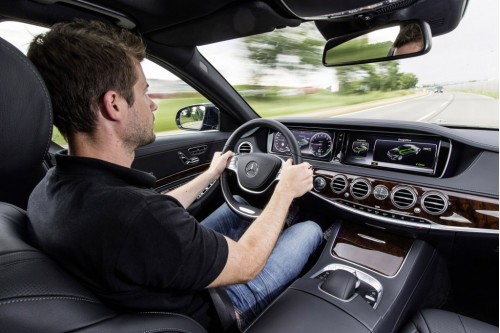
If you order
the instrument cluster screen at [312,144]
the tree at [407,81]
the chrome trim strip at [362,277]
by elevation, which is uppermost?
the tree at [407,81]

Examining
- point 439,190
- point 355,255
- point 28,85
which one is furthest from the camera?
point 355,255

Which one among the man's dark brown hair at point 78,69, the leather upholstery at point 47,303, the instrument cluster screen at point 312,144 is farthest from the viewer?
the instrument cluster screen at point 312,144

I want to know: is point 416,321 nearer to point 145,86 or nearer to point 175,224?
point 175,224

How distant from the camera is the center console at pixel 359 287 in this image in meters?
1.26

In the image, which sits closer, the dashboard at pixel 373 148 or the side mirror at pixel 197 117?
the dashboard at pixel 373 148

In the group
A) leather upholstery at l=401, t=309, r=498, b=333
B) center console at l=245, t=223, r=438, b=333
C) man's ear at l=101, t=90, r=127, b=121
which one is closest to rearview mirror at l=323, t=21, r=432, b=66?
center console at l=245, t=223, r=438, b=333

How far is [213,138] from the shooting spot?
2939 millimetres

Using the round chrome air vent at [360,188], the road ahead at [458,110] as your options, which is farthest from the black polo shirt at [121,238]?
the road ahead at [458,110]

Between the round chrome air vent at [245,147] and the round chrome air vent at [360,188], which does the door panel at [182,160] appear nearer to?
the round chrome air vent at [245,147]

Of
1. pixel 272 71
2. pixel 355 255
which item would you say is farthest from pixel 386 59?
pixel 272 71

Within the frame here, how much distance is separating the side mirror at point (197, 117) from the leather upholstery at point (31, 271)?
7.04 ft

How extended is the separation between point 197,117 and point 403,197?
1974mm

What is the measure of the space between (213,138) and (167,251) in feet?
6.75

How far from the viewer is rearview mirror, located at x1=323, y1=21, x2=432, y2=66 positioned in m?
1.71
